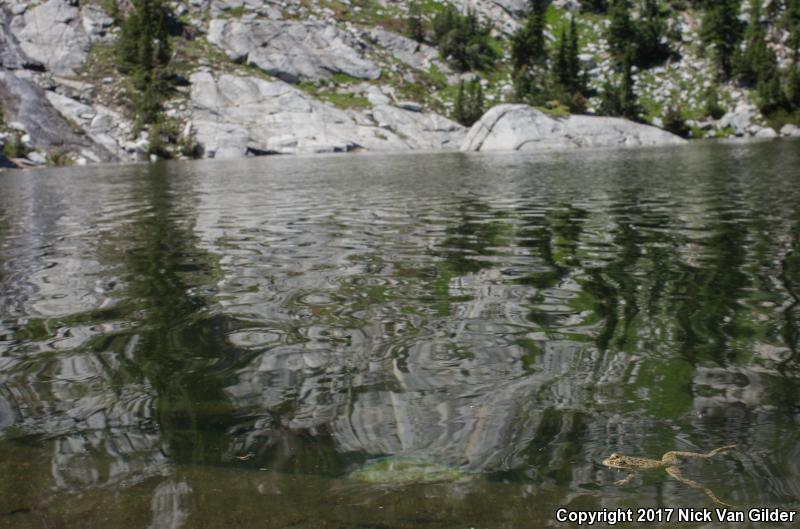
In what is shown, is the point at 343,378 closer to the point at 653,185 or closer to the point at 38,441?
the point at 38,441

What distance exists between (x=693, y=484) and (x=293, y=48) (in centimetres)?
10737

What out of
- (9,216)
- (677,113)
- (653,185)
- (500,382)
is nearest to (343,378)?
(500,382)

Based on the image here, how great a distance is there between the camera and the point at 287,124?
263 feet

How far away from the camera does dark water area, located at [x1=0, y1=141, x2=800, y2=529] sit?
3.49m

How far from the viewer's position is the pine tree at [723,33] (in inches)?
4397

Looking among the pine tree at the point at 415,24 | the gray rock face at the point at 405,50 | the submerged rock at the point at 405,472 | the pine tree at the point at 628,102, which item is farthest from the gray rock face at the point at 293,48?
the submerged rock at the point at 405,472

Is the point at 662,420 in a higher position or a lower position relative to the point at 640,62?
lower

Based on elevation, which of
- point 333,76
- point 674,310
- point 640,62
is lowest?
point 674,310

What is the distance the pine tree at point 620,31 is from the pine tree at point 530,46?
14.0m

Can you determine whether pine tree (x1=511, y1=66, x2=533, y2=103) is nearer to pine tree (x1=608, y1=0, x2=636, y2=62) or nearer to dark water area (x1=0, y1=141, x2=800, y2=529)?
pine tree (x1=608, y1=0, x2=636, y2=62)

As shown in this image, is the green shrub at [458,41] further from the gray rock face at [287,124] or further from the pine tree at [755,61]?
the pine tree at [755,61]

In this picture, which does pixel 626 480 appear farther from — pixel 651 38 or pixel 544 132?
pixel 651 38

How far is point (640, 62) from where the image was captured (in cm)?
12119

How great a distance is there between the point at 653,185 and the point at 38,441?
23.0 meters
